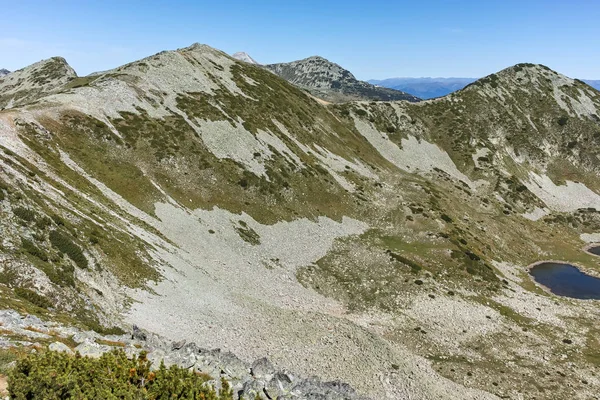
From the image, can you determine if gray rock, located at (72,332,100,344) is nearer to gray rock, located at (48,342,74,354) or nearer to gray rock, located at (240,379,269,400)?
gray rock, located at (48,342,74,354)

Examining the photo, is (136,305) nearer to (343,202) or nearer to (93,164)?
(93,164)

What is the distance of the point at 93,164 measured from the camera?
58.5 metres

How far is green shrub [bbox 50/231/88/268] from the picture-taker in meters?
33.3

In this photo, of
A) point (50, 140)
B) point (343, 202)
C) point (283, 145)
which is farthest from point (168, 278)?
point (283, 145)

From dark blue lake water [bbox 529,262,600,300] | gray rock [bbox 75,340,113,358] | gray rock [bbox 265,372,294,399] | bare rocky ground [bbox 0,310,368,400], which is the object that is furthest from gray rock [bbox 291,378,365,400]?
dark blue lake water [bbox 529,262,600,300]

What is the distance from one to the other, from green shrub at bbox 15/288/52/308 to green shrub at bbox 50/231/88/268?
7.28 meters

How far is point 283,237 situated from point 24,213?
40001mm

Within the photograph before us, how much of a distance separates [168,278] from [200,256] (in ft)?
34.2

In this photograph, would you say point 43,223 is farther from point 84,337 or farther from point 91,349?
point 91,349

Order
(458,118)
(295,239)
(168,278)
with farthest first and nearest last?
(458,118) < (295,239) < (168,278)

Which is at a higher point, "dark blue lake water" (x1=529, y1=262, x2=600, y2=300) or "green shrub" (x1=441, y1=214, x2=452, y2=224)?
"green shrub" (x1=441, y1=214, x2=452, y2=224)

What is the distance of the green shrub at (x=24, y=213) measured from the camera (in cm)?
3272

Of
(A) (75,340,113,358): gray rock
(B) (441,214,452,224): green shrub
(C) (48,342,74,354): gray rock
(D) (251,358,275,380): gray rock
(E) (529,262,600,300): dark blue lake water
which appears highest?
(C) (48,342,74,354): gray rock

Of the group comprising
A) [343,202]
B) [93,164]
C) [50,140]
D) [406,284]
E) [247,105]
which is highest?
[247,105]
